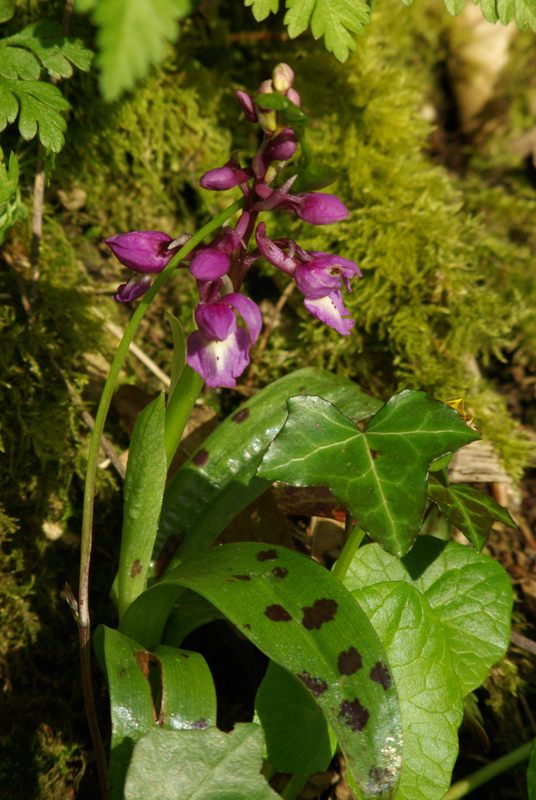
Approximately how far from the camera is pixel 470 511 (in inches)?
77.2

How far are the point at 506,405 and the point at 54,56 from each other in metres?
2.37

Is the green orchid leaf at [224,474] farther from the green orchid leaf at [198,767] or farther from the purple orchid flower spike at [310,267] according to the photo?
the green orchid leaf at [198,767]

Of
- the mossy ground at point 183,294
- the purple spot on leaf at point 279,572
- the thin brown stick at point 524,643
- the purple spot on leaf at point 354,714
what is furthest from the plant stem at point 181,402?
the thin brown stick at point 524,643

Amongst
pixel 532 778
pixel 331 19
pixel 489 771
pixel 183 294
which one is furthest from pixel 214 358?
pixel 183 294

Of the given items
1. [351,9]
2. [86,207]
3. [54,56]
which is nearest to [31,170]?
[86,207]

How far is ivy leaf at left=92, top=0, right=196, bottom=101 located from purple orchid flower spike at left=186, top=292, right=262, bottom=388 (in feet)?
2.40

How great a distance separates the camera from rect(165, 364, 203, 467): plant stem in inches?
77.8

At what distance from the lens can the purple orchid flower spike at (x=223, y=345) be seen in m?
1.79

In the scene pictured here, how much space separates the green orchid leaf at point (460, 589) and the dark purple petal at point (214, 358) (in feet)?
2.19

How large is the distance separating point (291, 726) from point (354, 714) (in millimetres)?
277

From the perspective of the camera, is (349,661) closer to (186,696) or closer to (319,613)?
(319,613)

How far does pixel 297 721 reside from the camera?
183 centimetres

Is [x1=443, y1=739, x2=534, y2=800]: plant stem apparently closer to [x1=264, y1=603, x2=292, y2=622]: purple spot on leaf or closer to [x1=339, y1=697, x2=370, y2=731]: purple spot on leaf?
[x1=339, y1=697, x2=370, y2=731]: purple spot on leaf

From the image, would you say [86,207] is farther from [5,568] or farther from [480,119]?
[480,119]
